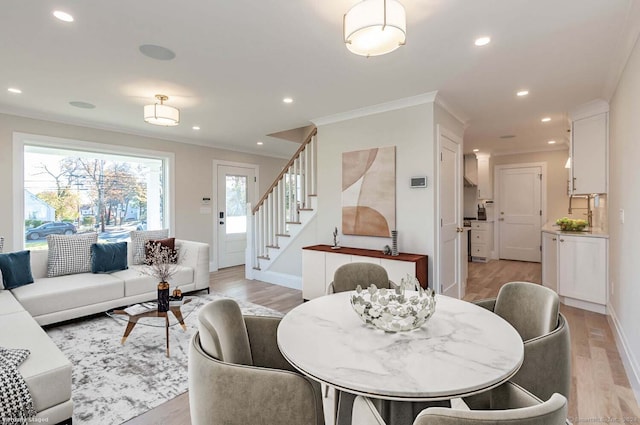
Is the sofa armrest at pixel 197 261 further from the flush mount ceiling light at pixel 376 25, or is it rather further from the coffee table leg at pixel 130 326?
the flush mount ceiling light at pixel 376 25

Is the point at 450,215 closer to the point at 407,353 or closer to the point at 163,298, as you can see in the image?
the point at 407,353

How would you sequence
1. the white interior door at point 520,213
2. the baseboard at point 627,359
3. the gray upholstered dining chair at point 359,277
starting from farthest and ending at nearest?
the white interior door at point 520,213, the gray upholstered dining chair at point 359,277, the baseboard at point 627,359

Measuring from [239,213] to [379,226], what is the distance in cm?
376

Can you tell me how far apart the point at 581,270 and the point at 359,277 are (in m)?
3.22

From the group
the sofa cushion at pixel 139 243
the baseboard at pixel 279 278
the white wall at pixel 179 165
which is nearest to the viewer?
the white wall at pixel 179 165

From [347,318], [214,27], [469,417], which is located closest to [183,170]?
[214,27]

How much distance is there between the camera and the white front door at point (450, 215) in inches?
146

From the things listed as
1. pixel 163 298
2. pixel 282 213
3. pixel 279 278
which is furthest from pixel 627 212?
pixel 279 278

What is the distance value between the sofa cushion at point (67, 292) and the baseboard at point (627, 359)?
4.62 metres

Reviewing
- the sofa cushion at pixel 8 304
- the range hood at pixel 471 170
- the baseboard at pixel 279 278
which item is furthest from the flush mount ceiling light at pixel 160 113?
the range hood at pixel 471 170

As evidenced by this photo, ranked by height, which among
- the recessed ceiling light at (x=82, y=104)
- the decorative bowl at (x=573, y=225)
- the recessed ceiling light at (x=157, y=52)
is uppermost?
the recessed ceiling light at (x=82, y=104)

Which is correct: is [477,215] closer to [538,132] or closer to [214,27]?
[538,132]

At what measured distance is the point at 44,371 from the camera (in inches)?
68.2

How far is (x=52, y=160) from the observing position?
15.0ft
